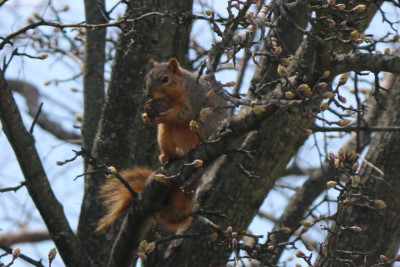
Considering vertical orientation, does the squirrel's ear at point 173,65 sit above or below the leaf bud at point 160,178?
above

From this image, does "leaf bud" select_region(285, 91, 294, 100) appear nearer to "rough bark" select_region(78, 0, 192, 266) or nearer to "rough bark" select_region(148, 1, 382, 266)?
"rough bark" select_region(148, 1, 382, 266)

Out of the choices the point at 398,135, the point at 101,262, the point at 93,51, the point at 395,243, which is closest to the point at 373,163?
the point at 398,135

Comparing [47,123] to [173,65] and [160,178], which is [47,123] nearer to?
[173,65]

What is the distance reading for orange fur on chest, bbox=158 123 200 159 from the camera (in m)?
3.87

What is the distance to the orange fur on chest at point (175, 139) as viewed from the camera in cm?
387

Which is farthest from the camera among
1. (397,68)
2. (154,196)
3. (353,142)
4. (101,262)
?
(353,142)

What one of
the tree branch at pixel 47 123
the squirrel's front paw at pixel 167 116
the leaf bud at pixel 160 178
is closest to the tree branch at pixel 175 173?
the leaf bud at pixel 160 178

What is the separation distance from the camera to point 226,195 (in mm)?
3980

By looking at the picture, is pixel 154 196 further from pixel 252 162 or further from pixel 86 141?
pixel 86 141

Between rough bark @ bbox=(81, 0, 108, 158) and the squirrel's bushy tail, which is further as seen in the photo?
rough bark @ bbox=(81, 0, 108, 158)

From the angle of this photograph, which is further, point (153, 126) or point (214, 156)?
point (153, 126)

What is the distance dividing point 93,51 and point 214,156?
2009 mm

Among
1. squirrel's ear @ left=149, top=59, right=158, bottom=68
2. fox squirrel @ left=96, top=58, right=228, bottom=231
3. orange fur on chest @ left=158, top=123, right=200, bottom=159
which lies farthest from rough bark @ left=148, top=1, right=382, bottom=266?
squirrel's ear @ left=149, top=59, right=158, bottom=68

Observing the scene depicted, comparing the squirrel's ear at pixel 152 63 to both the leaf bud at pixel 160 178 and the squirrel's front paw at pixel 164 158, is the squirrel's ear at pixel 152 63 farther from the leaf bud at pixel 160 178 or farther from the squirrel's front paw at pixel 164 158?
the leaf bud at pixel 160 178
